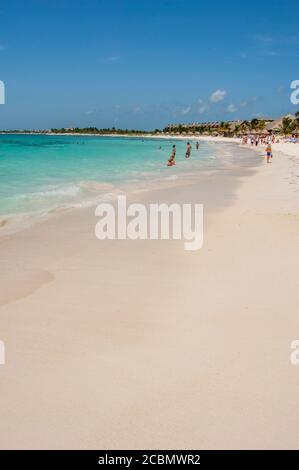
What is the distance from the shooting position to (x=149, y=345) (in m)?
3.72

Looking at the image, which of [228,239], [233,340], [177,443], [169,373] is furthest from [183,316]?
[228,239]

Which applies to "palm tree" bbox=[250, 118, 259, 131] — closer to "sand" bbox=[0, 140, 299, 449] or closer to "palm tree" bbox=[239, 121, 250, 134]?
"palm tree" bbox=[239, 121, 250, 134]

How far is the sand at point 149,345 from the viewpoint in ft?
8.96

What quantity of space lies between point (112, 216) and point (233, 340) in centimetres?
609

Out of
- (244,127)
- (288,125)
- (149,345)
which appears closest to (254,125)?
(244,127)

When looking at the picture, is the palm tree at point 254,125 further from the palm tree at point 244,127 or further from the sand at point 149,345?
the sand at point 149,345

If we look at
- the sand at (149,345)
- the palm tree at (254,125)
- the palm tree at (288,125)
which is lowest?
the sand at (149,345)

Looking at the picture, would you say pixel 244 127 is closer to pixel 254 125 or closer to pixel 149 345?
pixel 254 125

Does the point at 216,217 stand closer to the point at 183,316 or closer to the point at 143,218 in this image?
the point at 143,218

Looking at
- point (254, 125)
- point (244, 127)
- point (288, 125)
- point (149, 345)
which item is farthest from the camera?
point (244, 127)

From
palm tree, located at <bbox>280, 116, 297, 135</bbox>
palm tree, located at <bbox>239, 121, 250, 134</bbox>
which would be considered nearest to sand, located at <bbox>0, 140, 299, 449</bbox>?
palm tree, located at <bbox>280, 116, 297, 135</bbox>

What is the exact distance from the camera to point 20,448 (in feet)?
8.50

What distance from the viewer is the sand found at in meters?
2.73

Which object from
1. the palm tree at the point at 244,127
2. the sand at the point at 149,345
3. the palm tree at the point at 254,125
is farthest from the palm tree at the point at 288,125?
the sand at the point at 149,345
